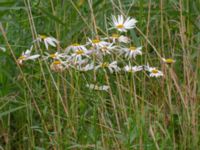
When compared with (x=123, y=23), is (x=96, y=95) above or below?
below

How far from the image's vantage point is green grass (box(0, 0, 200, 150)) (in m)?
1.75

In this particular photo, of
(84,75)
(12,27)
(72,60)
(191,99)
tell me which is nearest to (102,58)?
(72,60)

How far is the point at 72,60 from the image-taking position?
177 cm

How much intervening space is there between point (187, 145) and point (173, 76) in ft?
0.82

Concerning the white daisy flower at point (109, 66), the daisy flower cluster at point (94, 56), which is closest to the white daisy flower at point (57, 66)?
the daisy flower cluster at point (94, 56)

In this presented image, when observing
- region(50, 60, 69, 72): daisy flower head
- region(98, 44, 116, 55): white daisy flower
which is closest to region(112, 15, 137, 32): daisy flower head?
region(98, 44, 116, 55): white daisy flower

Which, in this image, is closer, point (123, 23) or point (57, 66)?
point (57, 66)

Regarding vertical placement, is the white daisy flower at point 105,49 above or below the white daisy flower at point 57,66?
above

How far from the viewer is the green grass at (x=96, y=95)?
5.74 ft

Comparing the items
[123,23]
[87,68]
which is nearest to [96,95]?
[87,68]

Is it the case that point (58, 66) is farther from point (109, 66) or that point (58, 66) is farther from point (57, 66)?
point (109, 66)

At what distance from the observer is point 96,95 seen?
176cm

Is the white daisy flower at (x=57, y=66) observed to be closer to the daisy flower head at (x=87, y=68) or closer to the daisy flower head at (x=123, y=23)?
the daisy flower head at (x=87, y=68)

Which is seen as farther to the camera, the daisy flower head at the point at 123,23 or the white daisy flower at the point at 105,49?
the daisy flower head at the point at 123,23
